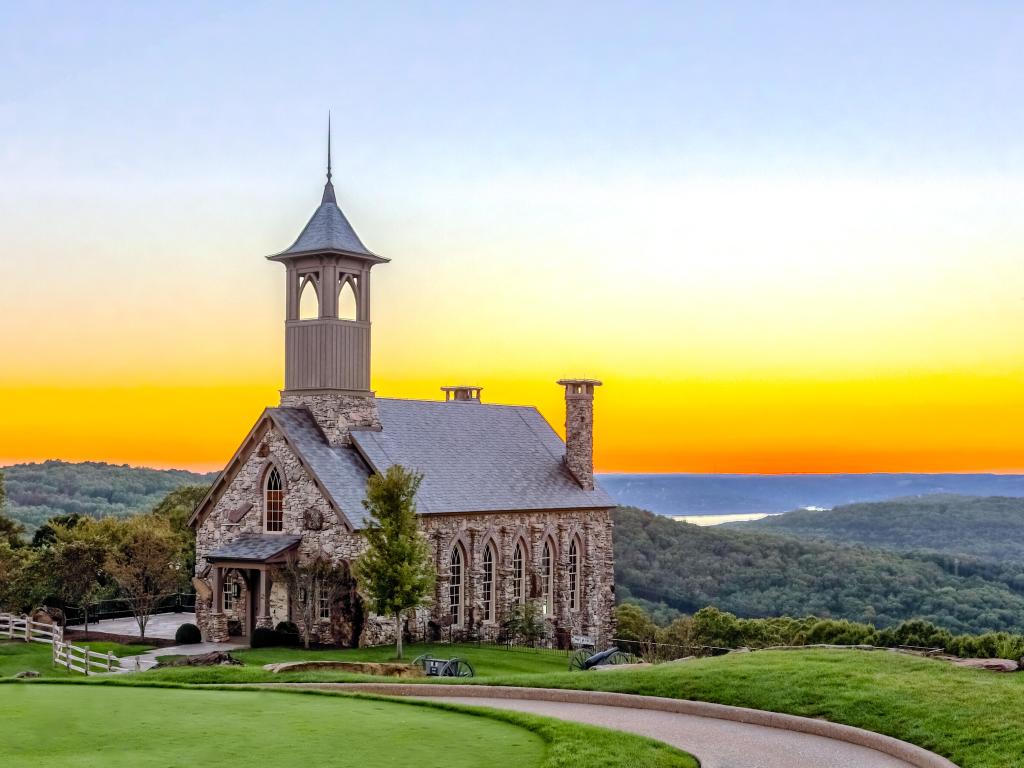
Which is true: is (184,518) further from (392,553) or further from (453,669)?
A: (453,669)

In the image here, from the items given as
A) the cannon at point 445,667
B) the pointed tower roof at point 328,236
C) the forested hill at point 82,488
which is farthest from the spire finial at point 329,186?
the forested hill at point 82,488

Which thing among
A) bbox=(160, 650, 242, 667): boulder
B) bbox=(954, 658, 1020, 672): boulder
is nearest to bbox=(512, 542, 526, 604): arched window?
bbox=(160, 650, 242, 667): boulder

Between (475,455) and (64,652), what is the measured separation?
17.2 meters

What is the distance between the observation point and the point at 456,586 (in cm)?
4166

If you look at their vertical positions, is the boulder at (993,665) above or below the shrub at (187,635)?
above

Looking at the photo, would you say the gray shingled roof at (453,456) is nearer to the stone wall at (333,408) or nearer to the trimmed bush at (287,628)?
the stone wall at (333,408)

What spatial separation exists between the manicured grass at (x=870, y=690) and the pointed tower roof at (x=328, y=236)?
20981 mm

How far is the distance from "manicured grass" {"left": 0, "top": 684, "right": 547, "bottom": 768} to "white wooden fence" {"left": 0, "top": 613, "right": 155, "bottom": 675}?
10.5 meters

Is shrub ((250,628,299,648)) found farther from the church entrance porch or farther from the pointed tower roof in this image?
the pointed tower roof

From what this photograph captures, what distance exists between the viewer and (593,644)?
43.7 m

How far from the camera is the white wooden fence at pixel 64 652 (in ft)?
101

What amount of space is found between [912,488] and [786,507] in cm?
1759

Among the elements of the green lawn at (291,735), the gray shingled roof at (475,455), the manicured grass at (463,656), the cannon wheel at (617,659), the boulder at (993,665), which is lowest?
the manicured grass at (463,656)

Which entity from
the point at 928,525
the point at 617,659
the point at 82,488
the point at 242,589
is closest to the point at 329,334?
the point at 242,589
